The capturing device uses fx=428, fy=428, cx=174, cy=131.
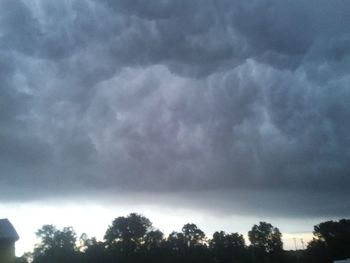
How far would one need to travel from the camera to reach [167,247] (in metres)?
148

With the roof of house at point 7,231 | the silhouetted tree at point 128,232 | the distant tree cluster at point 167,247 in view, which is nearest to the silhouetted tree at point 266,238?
the distant tree cluster at point 167,247

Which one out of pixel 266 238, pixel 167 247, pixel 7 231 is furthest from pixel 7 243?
pixel 266 238

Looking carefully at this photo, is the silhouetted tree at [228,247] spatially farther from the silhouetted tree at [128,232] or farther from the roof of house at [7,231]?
the roof of house at [7,231]

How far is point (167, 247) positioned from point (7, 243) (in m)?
93.0

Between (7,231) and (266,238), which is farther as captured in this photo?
(266,238)

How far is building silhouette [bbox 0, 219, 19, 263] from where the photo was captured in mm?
59053

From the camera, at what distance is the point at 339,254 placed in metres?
140

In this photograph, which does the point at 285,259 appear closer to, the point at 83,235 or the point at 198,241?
the point at 198,241

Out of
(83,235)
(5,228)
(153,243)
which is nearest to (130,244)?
(153,243)

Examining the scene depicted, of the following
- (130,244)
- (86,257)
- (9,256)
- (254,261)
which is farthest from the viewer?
(130,244)

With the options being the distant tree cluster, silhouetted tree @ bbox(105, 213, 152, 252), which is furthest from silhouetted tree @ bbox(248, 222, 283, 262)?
silhouetted tree @ bbox(105, 213, 152, 252)

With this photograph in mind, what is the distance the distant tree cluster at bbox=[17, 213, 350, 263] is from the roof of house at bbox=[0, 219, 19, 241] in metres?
62.6

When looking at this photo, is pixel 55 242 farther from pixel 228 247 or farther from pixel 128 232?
pixel 228 247

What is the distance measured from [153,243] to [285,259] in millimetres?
50476
